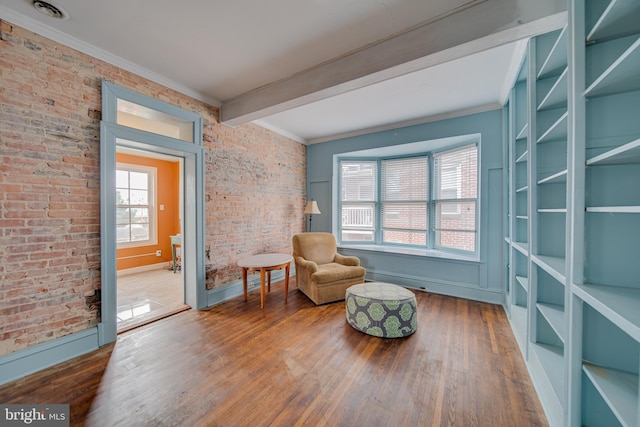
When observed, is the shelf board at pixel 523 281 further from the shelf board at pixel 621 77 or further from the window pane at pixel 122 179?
the window pane at pixel 122 179

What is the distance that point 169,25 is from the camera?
6.44ft

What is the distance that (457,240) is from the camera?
4008 millimetres

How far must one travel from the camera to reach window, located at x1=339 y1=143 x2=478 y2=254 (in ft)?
12.8

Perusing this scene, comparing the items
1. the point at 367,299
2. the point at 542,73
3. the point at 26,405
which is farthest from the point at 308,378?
the point at 542,73

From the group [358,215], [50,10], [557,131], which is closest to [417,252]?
[358,215]

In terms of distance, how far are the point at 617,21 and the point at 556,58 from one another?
2.53 ft

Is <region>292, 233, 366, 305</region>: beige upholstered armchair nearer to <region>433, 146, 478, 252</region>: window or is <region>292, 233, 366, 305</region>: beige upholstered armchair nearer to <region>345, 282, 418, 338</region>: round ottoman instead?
<region>345, 282, 418, 338</region>: round ottoman

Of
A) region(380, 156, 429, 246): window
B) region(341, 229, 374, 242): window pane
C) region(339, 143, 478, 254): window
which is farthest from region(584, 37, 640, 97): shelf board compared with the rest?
region(341, 229, 374, 242): window pane

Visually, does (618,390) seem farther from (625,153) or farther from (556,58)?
(556,58)

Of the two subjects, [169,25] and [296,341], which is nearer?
[169,25]

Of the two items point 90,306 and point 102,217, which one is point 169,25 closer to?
point 102,217

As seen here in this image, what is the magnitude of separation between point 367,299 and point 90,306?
2.78 m

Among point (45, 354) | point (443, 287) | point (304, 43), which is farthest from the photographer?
point (443, 287)

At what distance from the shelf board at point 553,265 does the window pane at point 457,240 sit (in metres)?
2.05
